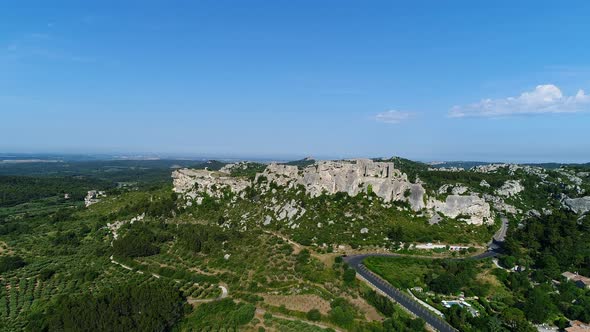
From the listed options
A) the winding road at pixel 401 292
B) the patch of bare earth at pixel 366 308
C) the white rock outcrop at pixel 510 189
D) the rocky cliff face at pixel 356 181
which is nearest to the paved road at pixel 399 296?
the winding road at pixel 401 292

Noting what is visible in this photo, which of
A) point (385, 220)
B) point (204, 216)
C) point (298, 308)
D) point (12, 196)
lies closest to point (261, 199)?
point (204, 216)

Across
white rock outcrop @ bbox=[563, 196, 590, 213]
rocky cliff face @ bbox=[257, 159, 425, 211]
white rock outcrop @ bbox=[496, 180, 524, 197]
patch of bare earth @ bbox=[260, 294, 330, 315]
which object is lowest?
patch of bare earth @ bbox=[260, 294, 330, 315]

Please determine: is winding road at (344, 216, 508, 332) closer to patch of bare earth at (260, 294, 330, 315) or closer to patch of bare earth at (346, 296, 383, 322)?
patch of bare earth at (346, 296, 383, 322)

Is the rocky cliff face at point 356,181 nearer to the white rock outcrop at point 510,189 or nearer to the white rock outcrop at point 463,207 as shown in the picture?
the white rock outcrop at point 463,207

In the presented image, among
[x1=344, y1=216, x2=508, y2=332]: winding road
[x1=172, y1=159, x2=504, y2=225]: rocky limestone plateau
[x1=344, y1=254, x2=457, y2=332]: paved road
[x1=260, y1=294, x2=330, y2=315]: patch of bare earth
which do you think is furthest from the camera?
[x1=172, y1=159, x2=504, y2=225]: rocky limestone plateau

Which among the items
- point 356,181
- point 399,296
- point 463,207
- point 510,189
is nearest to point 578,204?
point 510,189

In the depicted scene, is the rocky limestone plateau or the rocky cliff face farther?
the rocky cliff face

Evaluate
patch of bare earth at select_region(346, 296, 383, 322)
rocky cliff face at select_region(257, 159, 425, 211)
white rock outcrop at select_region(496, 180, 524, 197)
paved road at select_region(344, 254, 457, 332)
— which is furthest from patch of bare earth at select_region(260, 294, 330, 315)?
white rock outcrop at select_region(496, 180, 524, 197)
